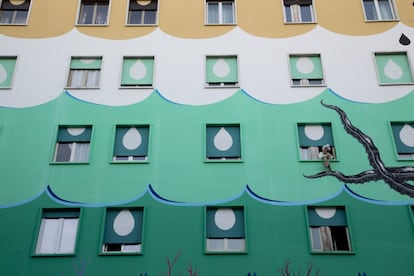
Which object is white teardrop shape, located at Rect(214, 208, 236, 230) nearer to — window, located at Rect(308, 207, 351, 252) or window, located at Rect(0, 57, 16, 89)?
window, located at Rect(308, 207, 351, 252)

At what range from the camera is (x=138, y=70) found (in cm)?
1797

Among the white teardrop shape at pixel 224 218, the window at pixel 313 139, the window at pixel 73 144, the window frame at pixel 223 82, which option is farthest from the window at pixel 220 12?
the white teardrop shape at pixel 224 218

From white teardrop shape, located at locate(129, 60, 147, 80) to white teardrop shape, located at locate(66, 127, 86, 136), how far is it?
3.05 metres

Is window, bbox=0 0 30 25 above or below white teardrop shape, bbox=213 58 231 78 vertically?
above

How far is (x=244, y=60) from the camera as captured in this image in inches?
709

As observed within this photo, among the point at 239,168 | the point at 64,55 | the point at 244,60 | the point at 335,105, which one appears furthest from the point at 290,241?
the point at 64,55

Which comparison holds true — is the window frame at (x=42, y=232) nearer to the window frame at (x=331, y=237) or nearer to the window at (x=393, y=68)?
the window frame at (x=331, y=237)

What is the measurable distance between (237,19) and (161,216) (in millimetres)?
9429

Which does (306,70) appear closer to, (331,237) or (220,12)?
(220,12)

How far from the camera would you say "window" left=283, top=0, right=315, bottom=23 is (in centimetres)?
1920

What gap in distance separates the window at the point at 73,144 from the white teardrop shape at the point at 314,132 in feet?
27.6

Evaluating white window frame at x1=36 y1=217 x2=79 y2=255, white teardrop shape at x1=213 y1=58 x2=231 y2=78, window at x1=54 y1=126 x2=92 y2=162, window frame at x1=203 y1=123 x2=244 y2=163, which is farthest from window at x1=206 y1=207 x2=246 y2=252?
white teardrop shape at x1=213 y1=58 x2=231 y2=78

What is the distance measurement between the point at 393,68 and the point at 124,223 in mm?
12500

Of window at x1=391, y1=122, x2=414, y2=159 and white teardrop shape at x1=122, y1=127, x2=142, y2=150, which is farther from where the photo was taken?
white teardrop shape at x1=122, y1=127, x2=142, y2=150
